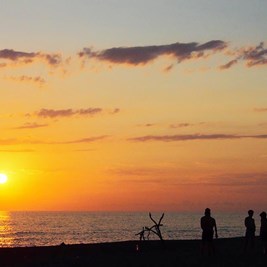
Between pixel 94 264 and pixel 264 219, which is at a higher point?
pixel 264 219

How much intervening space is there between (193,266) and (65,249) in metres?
12.7

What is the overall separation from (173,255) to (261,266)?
621 centimetres

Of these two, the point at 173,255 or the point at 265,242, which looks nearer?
the point at 265,242

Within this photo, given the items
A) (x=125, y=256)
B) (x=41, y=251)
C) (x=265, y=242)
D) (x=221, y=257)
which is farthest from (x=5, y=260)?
(x=265, y=242)

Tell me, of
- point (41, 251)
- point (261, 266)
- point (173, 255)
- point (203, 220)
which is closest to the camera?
point (261, 266)

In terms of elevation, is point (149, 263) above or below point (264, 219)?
below

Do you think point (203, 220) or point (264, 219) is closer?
point (203, 220)

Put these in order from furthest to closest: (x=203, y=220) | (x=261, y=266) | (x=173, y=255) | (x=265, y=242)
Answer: (x=173, y=255) < (x=265, y=242) < (x=203, y=220) < (x=261, y=266)

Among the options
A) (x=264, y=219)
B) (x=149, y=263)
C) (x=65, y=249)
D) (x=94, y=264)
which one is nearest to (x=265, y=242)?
(x=264, y=219)

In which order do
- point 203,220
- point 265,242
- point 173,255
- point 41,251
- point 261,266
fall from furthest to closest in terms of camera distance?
point 41,251 < point 173,255 < point 265,242 < point 203,220 < point 261,266

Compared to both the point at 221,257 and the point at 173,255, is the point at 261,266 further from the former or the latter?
the point at 173,255

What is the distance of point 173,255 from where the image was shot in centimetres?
2725

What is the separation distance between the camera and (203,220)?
2381 centimetres

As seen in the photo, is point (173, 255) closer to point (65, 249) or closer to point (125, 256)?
point (125, 256)
